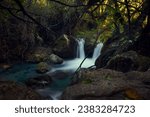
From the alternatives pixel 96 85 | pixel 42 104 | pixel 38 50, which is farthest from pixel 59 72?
pixel 42 104

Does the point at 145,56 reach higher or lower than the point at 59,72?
higher

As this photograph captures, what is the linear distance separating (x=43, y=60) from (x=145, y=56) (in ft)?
27.2

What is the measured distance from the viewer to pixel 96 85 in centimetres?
434

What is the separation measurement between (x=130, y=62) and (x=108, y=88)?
2.46 m

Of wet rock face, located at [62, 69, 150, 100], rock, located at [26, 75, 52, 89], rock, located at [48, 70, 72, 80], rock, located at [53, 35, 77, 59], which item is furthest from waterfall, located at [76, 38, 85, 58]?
wet rock face, located at [62, 69, 150, 100]

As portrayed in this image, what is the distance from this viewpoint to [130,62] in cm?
648

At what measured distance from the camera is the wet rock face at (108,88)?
3993mm

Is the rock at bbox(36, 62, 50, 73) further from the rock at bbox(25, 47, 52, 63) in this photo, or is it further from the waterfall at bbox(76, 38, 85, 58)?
the waterfall at bbox(76, 38, 85, 58)

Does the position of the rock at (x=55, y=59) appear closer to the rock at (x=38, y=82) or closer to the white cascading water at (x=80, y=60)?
the white cascading water at (x=80, y=60)

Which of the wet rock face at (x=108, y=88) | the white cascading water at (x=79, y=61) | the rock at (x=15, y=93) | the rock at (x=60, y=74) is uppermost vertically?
the wet rock face at (x=108, y=88)

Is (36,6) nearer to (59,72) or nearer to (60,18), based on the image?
(60,18)

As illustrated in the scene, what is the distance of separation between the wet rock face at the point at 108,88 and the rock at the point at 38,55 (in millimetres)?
9276

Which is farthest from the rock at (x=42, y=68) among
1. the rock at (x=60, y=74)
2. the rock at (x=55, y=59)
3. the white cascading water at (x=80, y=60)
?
the rock at (x=55, y=59)

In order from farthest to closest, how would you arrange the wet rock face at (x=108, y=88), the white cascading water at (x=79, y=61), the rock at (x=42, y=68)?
the white cascading water at (x=79, y=61) → the rock at (x=42, y=68) → the wet rock face at (x=108, y=88)
